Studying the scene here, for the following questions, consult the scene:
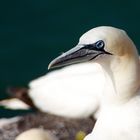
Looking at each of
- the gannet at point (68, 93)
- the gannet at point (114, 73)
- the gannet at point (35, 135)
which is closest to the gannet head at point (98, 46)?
the gannet at point (114, 73)

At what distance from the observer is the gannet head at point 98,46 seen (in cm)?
266

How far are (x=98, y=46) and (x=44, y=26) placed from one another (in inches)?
81.0

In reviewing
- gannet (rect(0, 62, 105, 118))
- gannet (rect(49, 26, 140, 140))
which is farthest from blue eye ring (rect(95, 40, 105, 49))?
gannet (rect(0, 62, 105, 118))

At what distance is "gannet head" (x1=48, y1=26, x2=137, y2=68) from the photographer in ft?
8.72

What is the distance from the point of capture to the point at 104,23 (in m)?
4.66

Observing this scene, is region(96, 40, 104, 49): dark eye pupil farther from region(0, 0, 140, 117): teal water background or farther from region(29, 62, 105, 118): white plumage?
region(0, 0, 140, 117): teal water background

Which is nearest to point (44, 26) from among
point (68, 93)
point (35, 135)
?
point (68, 93)

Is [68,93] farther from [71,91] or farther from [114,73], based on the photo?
[114,73]

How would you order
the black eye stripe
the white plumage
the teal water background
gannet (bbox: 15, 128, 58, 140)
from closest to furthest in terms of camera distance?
1. the black eye stripe
2. gannet (bbox: 15, 128, 58, 140)
3. the white plumage
4. the teal water background

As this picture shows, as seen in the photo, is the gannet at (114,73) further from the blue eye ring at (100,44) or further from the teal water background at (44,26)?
the teal water background at (44,26)

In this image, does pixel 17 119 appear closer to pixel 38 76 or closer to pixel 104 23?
pixel 38 76

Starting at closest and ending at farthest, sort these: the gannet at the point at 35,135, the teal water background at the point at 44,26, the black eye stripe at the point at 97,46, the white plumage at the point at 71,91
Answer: the black eye stripe at the point at 97,46 < the gannet at the point at 35,135 < the white plumage at the point at 71,91 < the teal water background at the point at 44,26

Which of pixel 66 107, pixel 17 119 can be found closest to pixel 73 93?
pixel 66 107

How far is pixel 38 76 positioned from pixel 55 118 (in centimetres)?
55
